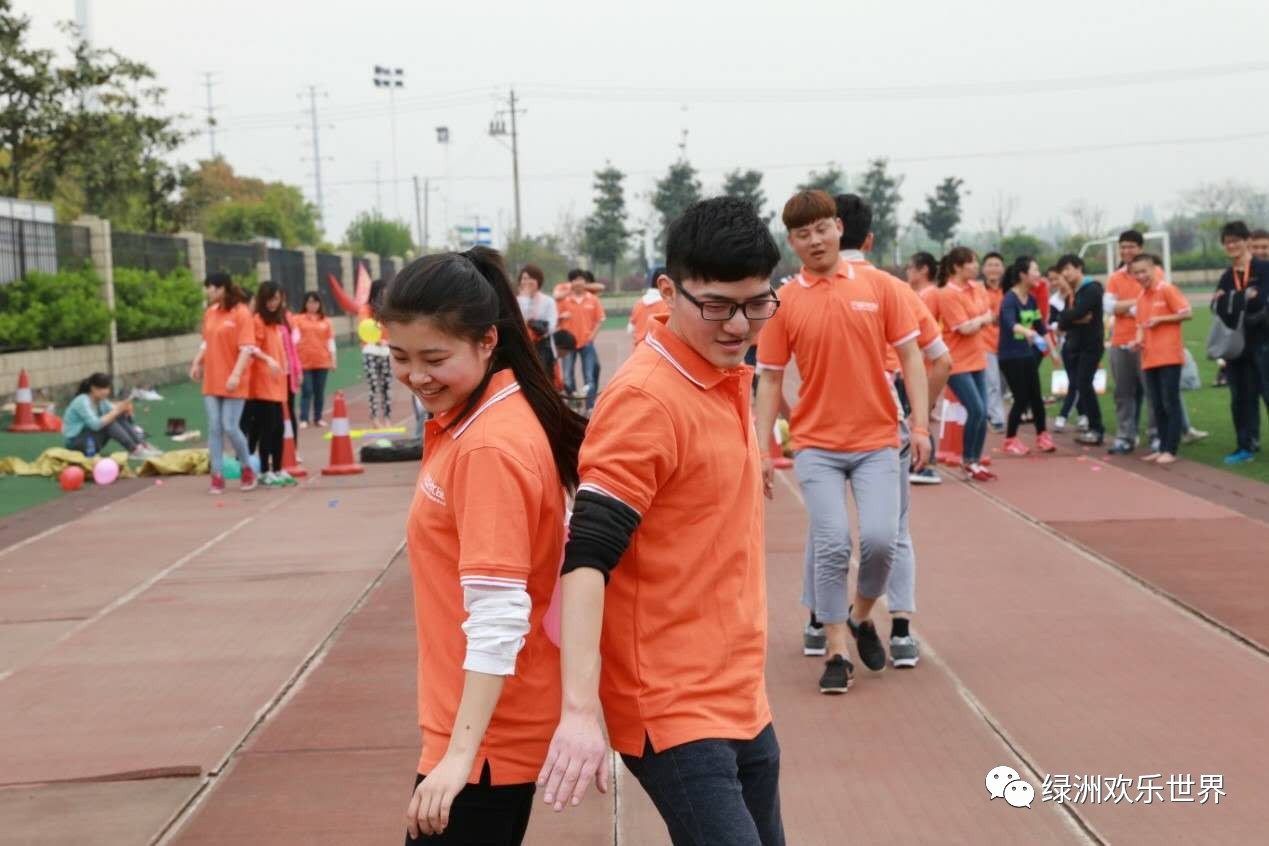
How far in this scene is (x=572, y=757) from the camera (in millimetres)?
2627

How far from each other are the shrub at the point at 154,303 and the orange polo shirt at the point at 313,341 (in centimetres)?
734

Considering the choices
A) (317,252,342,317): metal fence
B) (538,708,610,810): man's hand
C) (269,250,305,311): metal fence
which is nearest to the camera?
(538,708,610,810): man's hand

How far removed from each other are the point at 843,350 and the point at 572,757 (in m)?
3.78

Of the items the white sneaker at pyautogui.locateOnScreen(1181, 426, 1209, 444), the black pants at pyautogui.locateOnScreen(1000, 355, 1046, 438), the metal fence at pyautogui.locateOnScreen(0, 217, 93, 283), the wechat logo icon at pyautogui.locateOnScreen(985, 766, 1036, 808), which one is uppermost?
the metal fence at pyautogui.locateOnScreen(0, 217, 93, 283)

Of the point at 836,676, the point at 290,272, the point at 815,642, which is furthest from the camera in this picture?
the point at 290,272

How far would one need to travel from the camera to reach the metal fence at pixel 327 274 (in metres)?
46.2

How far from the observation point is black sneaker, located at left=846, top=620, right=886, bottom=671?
21.9ft

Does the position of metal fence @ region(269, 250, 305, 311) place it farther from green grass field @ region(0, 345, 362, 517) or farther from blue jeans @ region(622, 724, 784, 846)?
blue jeans @ region(622, 724, 784, 846)

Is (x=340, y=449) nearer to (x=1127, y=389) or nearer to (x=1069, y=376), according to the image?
(x=1127, y=389)

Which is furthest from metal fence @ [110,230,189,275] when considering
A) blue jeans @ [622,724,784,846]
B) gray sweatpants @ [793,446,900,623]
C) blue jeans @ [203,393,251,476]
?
blue jeans @ [622,724,784,846]

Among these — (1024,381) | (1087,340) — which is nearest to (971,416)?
(1024,381)

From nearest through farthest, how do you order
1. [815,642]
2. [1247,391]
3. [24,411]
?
[815,642] < [1247,391] < [24,411]

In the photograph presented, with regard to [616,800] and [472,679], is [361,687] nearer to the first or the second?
[616,800]

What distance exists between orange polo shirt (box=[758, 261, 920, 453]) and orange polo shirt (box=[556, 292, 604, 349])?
45.4 feet
